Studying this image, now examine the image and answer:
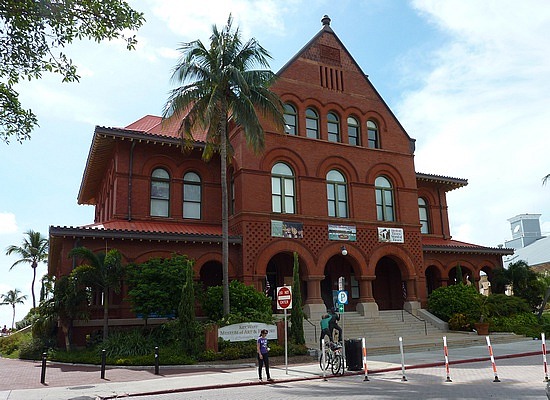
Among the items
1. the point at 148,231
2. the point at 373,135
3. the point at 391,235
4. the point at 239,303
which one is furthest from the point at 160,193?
the point at 373,135

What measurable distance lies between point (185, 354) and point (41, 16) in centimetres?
1215

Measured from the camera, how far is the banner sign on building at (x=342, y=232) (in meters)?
26.3

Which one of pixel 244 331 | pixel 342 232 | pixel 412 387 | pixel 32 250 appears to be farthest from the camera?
pixel 32 250

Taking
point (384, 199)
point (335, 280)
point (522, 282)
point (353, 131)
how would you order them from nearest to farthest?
point (335, 280) < point (384, 199) < point (353, 131) < point (522, 282)

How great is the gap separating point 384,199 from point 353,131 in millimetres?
4354

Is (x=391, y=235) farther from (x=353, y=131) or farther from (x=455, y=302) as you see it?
(x=353, y=131)

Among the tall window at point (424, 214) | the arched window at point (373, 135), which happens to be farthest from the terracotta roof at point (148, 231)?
the tall window at point (424, 214)

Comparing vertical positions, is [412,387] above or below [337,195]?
below

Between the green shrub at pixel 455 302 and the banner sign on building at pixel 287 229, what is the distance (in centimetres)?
864

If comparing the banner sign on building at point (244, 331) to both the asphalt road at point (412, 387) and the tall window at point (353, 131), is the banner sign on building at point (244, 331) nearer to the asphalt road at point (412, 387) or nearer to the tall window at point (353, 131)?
the asphalt road at point (412, 387)

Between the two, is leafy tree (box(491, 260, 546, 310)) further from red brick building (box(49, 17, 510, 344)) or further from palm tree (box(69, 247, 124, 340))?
palm tree (box(69, 247, 124, 340))

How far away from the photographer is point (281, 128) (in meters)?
21.2

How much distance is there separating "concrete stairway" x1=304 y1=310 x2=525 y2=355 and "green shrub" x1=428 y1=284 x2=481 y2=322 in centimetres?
98

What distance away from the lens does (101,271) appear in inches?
741
